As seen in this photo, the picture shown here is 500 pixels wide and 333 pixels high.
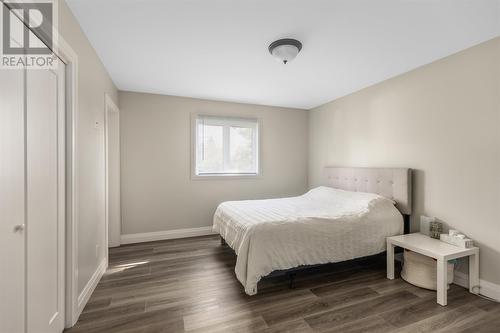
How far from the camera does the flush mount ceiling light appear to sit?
82.7 inches

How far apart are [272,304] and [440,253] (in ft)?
5.15

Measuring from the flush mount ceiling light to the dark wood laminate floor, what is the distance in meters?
2.29

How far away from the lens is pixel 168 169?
381 cm

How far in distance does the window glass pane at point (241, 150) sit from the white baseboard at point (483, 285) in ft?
10.2

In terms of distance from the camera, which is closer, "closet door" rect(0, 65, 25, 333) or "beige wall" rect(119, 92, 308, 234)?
"closet door" rect(0, 65, 25, 333)

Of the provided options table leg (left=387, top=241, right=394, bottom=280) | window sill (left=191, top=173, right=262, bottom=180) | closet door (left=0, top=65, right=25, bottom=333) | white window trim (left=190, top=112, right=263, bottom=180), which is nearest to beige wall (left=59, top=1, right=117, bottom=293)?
closet door (left=0, top=65, right=25, bottom=333)

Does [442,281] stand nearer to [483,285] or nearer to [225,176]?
[483,285]

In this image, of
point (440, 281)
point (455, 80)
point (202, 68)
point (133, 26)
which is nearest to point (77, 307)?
point (133, 26)

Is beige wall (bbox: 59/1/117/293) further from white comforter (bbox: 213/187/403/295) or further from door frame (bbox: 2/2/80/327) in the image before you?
white comforter (bbox: 213/187/403/295)

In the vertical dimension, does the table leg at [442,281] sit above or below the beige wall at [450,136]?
below

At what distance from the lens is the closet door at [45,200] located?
1304 mm

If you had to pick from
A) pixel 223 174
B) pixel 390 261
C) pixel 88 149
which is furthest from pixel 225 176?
pixel 390 261

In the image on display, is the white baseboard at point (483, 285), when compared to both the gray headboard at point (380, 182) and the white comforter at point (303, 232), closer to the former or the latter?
the white comforter at point (303, 232)

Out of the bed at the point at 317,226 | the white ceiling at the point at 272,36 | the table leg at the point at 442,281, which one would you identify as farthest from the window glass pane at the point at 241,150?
the table leg at the point at 442,281
